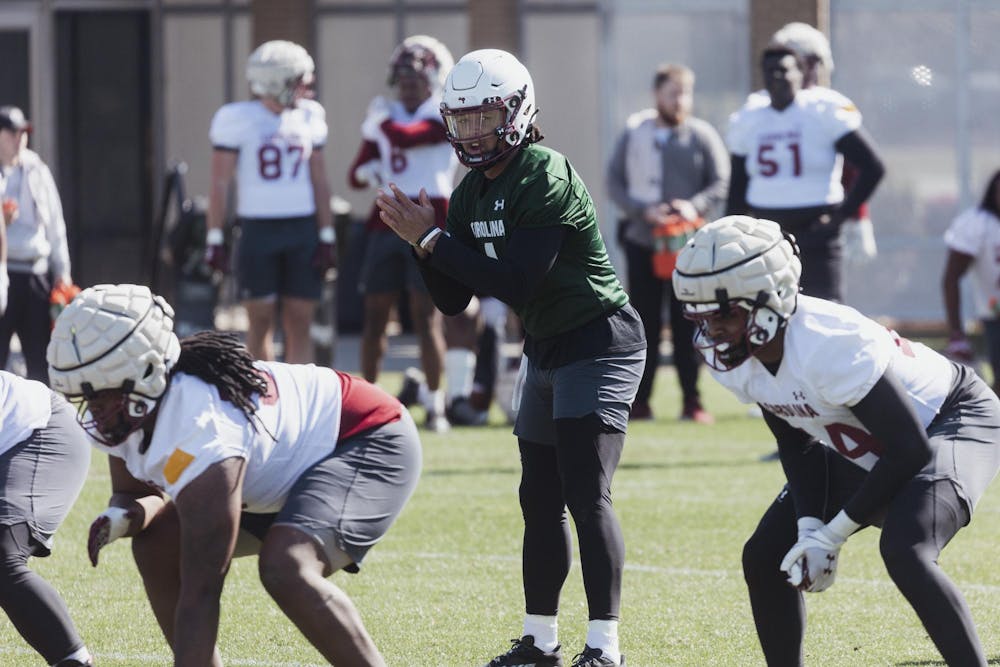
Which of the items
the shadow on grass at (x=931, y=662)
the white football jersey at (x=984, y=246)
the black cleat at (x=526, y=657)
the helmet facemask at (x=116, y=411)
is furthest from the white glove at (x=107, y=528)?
the white football jersey at (x=984, y=246)

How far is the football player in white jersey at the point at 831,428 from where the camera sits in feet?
14.2

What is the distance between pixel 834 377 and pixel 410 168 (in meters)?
6.14

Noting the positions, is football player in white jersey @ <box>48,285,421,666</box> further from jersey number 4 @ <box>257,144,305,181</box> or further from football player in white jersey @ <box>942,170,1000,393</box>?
football player in white jersey @ <box>942,170,1000,393</box>

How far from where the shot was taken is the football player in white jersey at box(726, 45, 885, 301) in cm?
929

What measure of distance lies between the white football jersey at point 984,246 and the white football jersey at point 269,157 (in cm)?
380

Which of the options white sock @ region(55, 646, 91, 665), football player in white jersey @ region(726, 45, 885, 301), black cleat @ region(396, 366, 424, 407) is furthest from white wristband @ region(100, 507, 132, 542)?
black cleat @ region(396, 366, 424, 407)

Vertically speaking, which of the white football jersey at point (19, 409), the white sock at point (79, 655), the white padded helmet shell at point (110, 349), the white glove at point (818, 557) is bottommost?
the white sock at point (79, 655)

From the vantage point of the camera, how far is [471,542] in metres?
7.38

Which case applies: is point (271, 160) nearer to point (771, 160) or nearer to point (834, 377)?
point (771, 160)

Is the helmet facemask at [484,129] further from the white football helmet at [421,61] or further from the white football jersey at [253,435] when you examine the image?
the white football helmet at [421,61]

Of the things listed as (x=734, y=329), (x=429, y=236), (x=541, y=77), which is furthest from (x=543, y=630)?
(x=541, y=77)

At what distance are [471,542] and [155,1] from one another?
483 inches

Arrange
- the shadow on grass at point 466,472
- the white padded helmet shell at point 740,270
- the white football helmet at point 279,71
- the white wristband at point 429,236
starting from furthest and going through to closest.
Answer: the white football helmet at point 279,71
the shadow on grass at point 466,472
the white wristband at point 429,236
the white padded helmet shell at point 740,270

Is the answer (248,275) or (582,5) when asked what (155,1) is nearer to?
(582,5)
